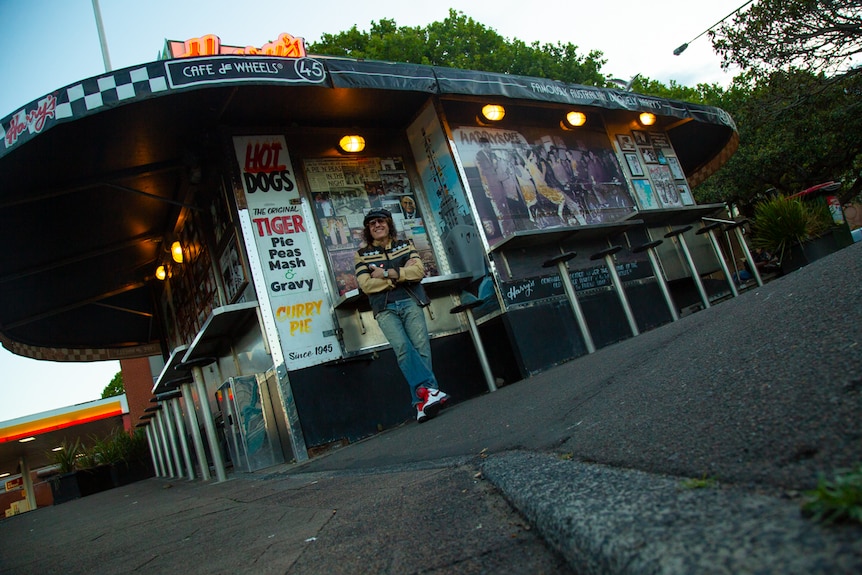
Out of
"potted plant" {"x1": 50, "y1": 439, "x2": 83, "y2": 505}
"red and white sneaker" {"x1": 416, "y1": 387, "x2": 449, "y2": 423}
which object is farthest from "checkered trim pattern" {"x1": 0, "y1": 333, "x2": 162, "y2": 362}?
"red and white sneaker" {"x1": 416, "y1": 387, "x2": 449, "y2": 423}

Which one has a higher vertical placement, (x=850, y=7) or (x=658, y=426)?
(x=850, y=7)

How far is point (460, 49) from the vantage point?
2188cm

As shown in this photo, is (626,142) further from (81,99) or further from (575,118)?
(81,99)

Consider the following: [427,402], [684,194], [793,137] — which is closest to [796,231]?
[684,194]

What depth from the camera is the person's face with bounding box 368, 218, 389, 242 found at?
17.3 feet

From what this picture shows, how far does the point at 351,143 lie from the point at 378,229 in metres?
1.98

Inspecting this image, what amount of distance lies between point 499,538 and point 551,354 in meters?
5.05

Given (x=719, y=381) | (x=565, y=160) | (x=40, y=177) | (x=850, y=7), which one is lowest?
(x=719, y=381)

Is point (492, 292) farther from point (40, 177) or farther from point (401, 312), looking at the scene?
point (40, 177)

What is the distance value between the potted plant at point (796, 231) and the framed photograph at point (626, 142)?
2274 millimetres

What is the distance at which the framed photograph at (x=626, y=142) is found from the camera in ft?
30.0

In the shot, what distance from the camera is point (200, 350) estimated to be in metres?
7.18

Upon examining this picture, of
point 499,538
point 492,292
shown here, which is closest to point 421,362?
point 492,292

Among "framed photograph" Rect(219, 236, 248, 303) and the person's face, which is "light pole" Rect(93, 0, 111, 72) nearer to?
"framed photograph" Rect(219, 236, 248, 303)
